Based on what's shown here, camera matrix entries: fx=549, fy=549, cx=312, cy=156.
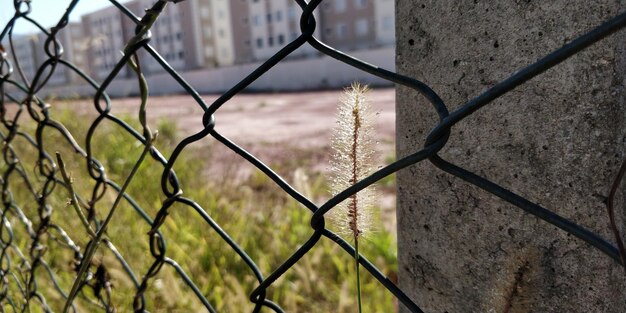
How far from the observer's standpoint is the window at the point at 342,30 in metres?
39.2

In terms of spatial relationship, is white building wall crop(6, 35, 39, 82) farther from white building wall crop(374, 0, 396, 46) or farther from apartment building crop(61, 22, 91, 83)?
white building wall crop(374, 0, 396, 46)

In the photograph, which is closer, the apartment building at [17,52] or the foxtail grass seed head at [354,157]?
the foxtail grass seed head at [354,157]

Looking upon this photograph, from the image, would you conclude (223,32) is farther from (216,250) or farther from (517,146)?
(517,146)

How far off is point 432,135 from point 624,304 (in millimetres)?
284

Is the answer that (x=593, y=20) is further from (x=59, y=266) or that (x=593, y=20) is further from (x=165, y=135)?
(x=165, y=135)

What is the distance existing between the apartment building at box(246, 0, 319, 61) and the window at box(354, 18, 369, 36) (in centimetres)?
444

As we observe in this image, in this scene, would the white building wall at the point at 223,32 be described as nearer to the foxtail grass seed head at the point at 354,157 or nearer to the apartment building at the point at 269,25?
the apartment building at the point at 269,25

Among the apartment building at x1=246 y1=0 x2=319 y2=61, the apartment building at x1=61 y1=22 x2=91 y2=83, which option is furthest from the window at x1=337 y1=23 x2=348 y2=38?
the apartment building at x1=61 y1=22 x2=91 y2=83

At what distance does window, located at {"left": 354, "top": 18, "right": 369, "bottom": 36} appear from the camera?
1513 inches

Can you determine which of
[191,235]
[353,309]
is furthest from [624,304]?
[191,235]

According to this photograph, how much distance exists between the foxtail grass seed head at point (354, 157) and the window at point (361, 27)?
38863 millimetres

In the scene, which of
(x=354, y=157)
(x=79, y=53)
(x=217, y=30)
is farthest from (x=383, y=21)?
(x=354, y=157)

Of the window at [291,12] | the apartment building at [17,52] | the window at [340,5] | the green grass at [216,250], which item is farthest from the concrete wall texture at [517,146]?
the window at [291,12]

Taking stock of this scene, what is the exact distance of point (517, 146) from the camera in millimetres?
573
